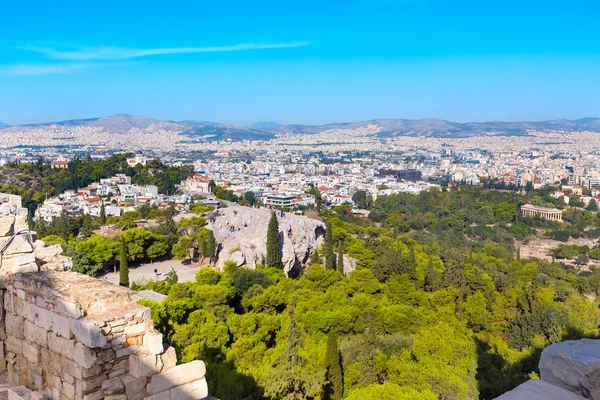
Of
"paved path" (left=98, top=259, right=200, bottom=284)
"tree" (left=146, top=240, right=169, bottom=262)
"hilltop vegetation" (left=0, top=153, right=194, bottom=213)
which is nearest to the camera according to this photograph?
"paved path" (left=98, top=259, right=200, bottom=284)

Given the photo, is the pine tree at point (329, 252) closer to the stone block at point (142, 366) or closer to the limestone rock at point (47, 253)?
the limestone rock at point (47, 253)

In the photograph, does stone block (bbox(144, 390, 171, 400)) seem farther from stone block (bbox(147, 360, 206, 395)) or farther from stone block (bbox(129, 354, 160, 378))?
stone block (bbox(129, 354, 160, 378))

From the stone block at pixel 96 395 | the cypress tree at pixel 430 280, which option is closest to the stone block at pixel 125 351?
the stone block at pixel 96 395

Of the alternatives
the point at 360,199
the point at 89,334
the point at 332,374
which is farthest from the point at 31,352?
the point at 360,199

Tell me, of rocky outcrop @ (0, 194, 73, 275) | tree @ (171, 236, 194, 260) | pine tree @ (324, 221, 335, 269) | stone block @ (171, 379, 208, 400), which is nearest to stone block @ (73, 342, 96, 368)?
stone block @ (171, 379, 208, 400)

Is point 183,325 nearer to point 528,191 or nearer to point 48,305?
point 48,305

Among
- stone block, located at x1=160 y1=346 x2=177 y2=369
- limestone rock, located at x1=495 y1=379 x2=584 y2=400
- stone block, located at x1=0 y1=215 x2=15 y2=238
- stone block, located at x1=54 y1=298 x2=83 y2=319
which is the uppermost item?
stone block, located at x1=0 y1=215 x2=15 y2=238

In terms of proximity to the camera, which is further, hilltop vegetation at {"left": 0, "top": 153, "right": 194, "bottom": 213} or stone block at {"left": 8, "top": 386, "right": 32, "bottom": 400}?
hilltop vegetation at {"left": 0, "top": 153, "right": 194, "bottom": 213}
